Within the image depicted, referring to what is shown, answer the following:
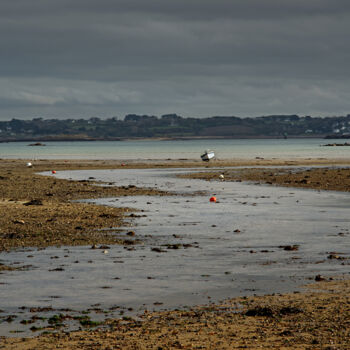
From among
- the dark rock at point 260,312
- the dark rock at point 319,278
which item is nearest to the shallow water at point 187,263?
the dark rock at point 319,278

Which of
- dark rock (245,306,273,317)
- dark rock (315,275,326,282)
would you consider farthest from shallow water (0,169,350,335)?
dark rock (245,306,273,317)

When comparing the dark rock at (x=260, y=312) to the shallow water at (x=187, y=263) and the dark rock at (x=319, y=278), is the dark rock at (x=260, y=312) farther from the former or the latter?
the dark rock at (x=319, y=278)

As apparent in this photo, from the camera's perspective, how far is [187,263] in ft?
63.7

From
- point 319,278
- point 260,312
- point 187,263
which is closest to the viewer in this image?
point 260,312

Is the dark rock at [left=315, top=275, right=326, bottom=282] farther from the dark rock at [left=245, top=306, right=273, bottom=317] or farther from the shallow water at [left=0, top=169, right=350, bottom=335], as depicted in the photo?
the dark rock at [left=245, top=306, right=273, bottom=317]

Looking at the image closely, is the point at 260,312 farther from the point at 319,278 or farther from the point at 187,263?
the point at 187,263

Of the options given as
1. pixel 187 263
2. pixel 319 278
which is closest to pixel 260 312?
pixel 319 278

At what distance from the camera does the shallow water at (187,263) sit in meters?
15.3

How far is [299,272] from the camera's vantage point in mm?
17984

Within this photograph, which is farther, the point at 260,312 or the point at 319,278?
the point at 319,278

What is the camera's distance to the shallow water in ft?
50.3

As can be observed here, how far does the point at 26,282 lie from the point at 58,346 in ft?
18.0

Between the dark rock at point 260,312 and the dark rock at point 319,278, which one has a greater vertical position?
the dark rock at point 260,312

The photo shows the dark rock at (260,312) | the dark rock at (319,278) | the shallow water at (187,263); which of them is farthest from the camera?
the dark rock at (319,278)
